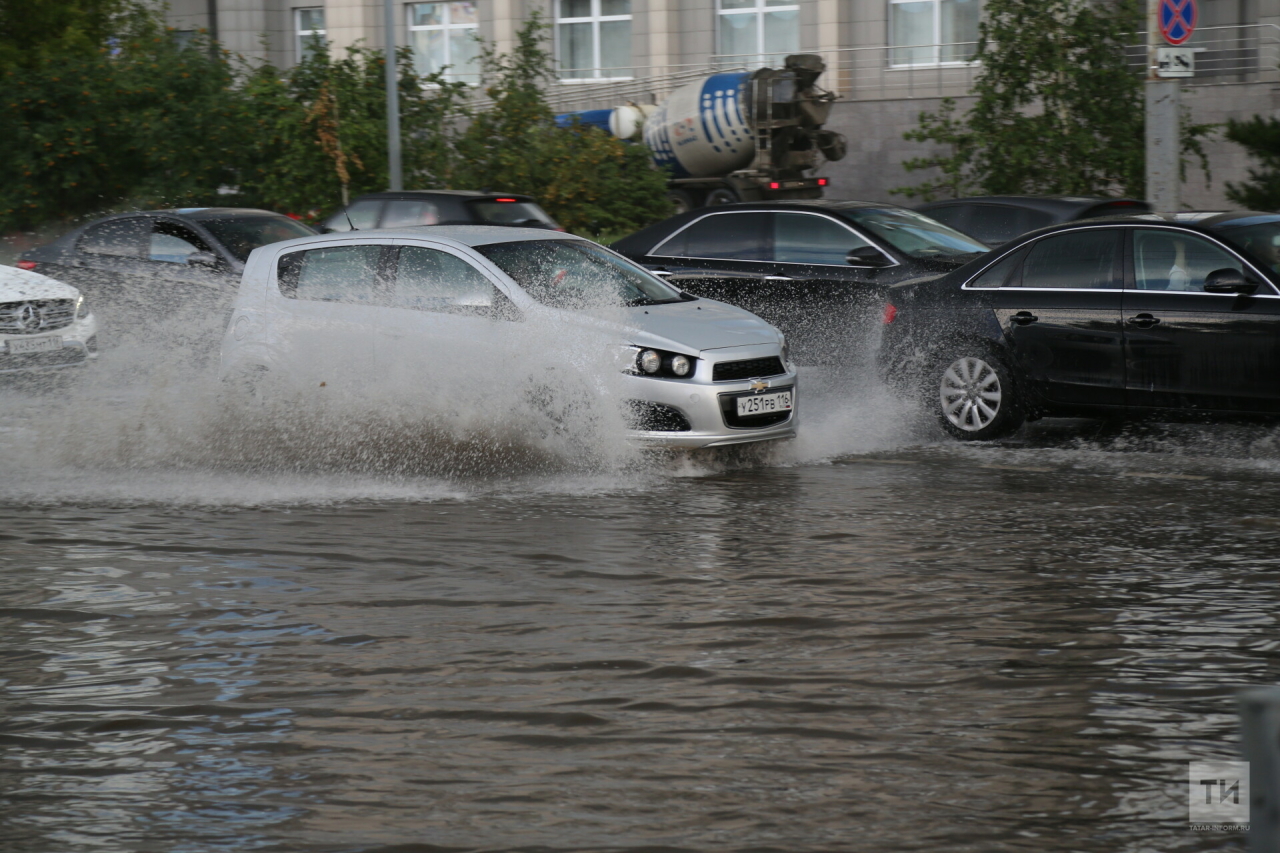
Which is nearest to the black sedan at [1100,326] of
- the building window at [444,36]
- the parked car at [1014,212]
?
the parked car at [1014,212]

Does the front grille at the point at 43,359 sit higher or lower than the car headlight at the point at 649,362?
lower

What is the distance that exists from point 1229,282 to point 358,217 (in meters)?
10.6

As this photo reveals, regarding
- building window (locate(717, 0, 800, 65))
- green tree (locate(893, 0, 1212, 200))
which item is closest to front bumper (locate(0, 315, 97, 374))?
green tree (locate(893, 0, 1212, 200))

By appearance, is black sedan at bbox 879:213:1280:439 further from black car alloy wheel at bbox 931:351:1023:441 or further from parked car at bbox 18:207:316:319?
parked car at bbox 18:207:316:319

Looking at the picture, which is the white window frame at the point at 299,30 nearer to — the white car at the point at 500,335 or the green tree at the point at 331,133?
the green tree at the point at 331,133

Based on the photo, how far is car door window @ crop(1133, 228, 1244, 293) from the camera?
1020 cm

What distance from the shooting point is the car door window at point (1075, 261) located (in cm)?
1062

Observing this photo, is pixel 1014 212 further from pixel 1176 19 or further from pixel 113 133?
pixel 113 133

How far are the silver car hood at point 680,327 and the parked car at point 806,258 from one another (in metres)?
2.68

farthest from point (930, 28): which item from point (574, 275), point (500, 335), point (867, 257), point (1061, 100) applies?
point (500, 335)

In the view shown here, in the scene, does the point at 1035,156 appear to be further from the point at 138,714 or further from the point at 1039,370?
the point at 138,714

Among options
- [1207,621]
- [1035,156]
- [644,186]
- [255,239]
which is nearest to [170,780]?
[1207,621]

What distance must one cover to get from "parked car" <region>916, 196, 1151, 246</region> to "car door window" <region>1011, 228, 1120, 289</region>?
13.3ft

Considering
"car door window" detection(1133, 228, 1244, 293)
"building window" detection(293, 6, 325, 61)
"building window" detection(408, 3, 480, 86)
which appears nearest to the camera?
"car door window" detection(1133, 228, 1244, 293)
